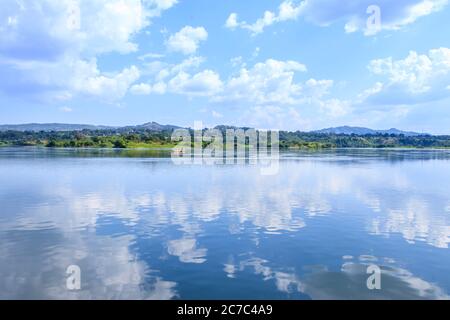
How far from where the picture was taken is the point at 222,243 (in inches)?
821

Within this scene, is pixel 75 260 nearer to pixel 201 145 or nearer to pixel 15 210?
pixel 15 210

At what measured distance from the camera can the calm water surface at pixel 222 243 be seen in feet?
49.5

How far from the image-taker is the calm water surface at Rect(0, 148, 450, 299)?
15088mm

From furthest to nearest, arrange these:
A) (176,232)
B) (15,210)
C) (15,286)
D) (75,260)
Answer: (15,210) < (176,232) < (75,260) < (15,286)

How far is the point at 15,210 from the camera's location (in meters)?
29.8

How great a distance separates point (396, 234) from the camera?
23531mm

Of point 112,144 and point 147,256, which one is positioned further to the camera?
point 112,144

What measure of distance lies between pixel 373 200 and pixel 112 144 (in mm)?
168301

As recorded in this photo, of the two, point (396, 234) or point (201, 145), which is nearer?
point (396, 234)
